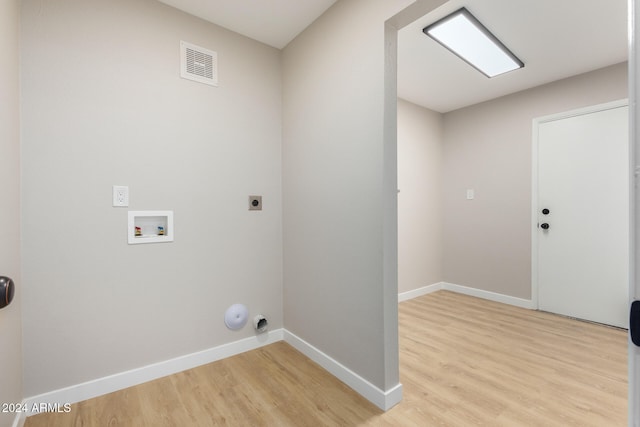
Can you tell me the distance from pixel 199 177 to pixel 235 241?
1.85ft

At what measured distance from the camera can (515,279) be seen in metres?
3.55

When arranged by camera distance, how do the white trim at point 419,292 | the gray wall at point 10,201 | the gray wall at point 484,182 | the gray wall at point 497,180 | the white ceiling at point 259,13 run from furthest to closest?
the white trim at point 419,292
the gray wall at point 484,182
the gray wall at point 497,180
the white ceiling at point 259,13
the gray wall at point 10,201

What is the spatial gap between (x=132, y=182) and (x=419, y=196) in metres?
3.33

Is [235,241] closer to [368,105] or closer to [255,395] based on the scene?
[255,395]

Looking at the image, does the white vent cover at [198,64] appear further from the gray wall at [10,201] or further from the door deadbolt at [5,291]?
the door deadbolt at [5,291]

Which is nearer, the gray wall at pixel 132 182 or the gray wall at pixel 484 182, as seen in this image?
the gray wall at pixel 132 182

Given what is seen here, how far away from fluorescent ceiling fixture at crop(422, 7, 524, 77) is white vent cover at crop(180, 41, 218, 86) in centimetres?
165

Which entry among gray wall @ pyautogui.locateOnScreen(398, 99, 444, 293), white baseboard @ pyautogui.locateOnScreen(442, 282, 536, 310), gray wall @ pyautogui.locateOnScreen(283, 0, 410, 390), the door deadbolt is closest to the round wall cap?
gray wall @ pyautogui.locateOnScreen(283, 0, 410, 390)

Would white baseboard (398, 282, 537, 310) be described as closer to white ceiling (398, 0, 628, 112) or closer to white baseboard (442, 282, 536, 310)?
white baseboard (442, 282, 536, 310)

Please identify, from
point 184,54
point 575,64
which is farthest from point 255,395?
point 575,64

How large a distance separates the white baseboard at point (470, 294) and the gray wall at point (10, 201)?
3.42 metres

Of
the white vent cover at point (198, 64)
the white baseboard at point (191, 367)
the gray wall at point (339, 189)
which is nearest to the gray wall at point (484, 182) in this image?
the gray wall at point (339, 189)

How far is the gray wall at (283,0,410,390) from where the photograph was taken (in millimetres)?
1747

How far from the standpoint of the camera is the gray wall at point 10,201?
129 cm
